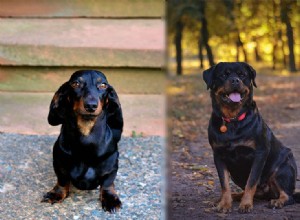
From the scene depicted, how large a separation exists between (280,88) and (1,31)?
1.27 m

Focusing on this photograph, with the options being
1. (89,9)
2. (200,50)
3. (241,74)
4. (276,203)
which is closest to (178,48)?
(200,50)

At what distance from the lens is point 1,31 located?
2.76 meters

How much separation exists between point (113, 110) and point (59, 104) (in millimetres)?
209

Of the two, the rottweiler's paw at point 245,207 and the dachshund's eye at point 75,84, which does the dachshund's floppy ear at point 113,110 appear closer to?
the dachshund's eye at point 75,84

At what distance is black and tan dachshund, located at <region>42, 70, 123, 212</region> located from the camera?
2.07 meters

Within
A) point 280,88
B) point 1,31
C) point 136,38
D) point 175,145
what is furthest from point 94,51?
point 280,88

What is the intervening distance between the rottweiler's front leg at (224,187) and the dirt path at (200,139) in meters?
0.02

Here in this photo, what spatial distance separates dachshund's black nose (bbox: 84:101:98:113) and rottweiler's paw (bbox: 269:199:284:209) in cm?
68

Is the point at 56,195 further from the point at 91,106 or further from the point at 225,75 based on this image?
the point at 225,75

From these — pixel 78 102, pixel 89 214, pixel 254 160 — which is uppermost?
pixel 78 102

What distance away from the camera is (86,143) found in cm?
214

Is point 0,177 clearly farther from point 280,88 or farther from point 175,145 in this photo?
point 280,88

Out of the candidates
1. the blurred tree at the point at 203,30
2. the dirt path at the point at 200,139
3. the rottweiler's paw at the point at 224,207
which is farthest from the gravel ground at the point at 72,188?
the blurred tree at the point at 203,30

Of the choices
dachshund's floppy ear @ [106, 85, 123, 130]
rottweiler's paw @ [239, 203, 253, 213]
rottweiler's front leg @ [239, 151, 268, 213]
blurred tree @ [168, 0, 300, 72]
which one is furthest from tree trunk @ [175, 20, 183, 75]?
rottweiler's paw @ [239, 203, 253, 213]
